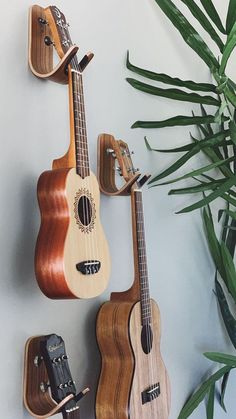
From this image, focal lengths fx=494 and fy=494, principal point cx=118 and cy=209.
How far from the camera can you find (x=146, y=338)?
3.64 ft

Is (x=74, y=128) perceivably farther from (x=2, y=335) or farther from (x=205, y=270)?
(x=205, y=270)

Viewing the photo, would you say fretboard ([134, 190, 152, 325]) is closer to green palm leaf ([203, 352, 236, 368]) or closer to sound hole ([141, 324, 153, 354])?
sound hole ([141, 324, 153, 354])

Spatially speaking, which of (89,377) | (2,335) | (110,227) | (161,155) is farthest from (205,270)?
(2,335)

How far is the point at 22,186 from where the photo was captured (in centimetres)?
97

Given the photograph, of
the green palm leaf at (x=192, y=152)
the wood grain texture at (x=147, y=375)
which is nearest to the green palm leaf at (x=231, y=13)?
the green palm leaf at (x=192, y=152)

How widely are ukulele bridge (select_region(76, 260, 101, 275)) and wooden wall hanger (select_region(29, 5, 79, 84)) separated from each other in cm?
38

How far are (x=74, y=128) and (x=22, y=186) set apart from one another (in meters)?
0.15

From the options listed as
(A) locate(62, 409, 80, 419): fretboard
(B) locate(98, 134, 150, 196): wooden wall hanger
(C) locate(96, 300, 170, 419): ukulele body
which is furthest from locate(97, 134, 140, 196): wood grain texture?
(A) locate(62, 409, 80, 419): fretboard

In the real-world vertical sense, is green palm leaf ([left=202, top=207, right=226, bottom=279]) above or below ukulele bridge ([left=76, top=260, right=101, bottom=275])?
above

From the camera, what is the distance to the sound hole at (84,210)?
940 millimetres

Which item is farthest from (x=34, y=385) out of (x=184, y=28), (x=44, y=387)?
(x=184, y=28)

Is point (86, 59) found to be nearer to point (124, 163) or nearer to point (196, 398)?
point (124, 163)

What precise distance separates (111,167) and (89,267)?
1.13 feet

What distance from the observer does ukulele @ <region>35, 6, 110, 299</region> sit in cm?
89
